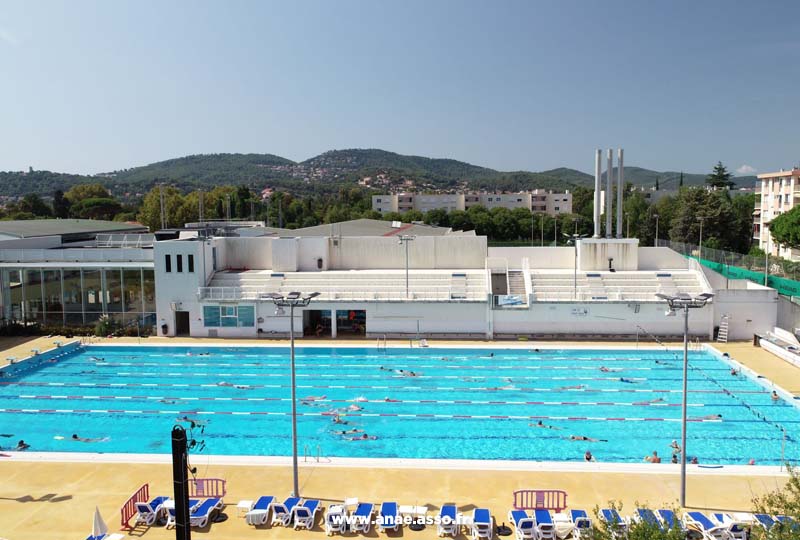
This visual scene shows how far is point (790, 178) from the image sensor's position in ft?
198

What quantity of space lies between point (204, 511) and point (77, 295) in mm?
27573

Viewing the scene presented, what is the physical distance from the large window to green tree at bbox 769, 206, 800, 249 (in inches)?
1684

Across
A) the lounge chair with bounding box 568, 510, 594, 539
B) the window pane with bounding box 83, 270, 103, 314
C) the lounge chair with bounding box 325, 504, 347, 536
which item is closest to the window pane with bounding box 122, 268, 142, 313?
the window pane with bounding box 83, 270, 103, 314

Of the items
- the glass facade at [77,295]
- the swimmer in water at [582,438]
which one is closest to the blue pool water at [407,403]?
the swimmer in water at [582,438]

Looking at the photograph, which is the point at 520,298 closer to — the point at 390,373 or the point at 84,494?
the point at 390,373

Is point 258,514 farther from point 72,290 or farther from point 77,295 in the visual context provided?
point 72,290

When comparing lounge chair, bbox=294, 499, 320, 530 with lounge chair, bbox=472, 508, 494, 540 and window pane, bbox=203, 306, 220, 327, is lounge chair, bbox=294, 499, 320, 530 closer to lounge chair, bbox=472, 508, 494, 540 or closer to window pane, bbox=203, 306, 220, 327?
lounge chair, bbox=472, 508, 494, 540

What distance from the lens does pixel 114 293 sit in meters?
36.6

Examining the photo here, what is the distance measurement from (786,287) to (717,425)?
21216mm

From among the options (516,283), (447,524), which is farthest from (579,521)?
(516,283)

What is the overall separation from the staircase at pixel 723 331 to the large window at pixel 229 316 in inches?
957

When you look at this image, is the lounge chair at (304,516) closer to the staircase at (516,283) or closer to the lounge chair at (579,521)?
the lounge chair at (579,521)

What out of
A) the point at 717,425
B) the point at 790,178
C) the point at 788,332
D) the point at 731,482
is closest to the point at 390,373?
the point at 717,425

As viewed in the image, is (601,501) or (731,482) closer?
(601,501)
